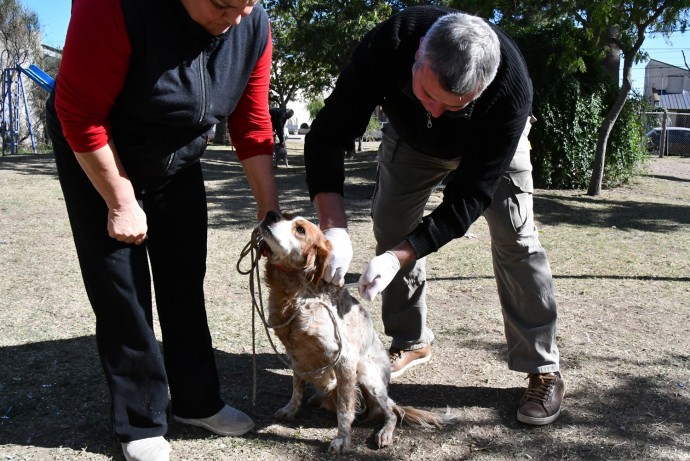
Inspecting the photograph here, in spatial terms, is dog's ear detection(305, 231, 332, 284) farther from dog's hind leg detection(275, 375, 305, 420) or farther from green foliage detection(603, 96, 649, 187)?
green foliage detection(603, 96, 649, 187)

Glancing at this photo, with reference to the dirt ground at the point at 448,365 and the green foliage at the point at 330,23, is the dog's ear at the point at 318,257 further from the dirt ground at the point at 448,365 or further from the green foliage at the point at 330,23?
the green foliage at the point at 330,23

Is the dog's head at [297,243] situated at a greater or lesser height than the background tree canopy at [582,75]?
lesser

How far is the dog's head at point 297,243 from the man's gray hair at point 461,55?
2.95 feet

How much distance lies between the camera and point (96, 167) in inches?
95.2

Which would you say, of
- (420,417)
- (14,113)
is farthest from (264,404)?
(14,113)

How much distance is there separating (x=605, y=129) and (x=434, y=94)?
963 centimetres

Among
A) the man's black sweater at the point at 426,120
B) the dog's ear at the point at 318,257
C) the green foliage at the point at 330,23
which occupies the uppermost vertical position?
the green foliage at the point at 330,23

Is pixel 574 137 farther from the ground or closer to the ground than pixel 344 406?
farther from the ground

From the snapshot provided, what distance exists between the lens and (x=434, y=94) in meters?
2.53

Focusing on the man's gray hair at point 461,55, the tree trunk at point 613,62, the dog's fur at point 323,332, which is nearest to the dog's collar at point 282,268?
the dog's fur at point 323,332

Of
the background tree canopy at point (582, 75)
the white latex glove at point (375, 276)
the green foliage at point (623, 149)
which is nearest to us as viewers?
the white latex glove at point (375, 276)

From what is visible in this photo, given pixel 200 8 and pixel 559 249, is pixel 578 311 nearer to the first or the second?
pixel 559 249

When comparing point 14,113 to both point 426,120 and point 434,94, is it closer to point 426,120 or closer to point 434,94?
point 426,120

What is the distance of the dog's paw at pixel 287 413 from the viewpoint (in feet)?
11.0
